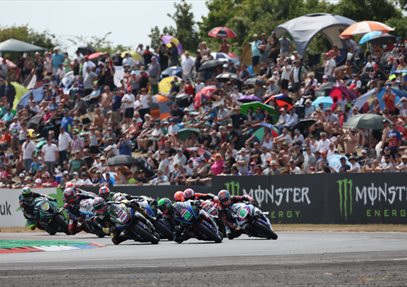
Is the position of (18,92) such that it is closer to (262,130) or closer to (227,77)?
(227,77)

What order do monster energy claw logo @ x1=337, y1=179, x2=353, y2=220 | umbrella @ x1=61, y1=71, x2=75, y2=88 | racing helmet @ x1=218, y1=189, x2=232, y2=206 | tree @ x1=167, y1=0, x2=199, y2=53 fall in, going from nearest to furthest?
1. racing helmet @ x1=218, y1=189, x2=232, y2=206
2. monster energy claw logo @ x1=337, y1=179, x2=353, y2=220
3. umbrella @ x1=61, y1=71, x2=75, y2=88
4. tree @ x1=167, y1=0, x2=199, y2=53

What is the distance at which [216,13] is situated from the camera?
8250cm

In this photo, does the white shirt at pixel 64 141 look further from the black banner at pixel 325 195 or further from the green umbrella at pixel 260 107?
the green umbrella at pixel 260 107

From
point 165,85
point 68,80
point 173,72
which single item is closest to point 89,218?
point 165,85

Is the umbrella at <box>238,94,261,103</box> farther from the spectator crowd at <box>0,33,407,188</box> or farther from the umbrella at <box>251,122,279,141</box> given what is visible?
the umbrella at <box>251,122,279,141</box>

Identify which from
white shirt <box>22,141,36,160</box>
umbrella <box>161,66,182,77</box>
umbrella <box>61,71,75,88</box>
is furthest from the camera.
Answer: umbrella <box>61,71,75,88</box>

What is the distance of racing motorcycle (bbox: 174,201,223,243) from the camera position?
24.8 m

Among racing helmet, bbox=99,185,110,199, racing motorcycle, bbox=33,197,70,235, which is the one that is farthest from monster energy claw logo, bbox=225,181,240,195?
racing helmet, bbox=99,185,110,199

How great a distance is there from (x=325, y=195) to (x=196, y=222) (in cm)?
706

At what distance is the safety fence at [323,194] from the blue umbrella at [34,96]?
1176cm

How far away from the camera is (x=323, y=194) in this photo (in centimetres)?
3108

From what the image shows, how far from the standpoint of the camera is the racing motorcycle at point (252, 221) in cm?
2558

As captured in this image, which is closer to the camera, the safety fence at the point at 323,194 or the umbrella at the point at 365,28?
the safety fence at the point at 323,194

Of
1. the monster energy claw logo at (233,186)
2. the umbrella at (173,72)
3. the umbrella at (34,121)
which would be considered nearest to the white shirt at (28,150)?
the umbrella at (34,121)
